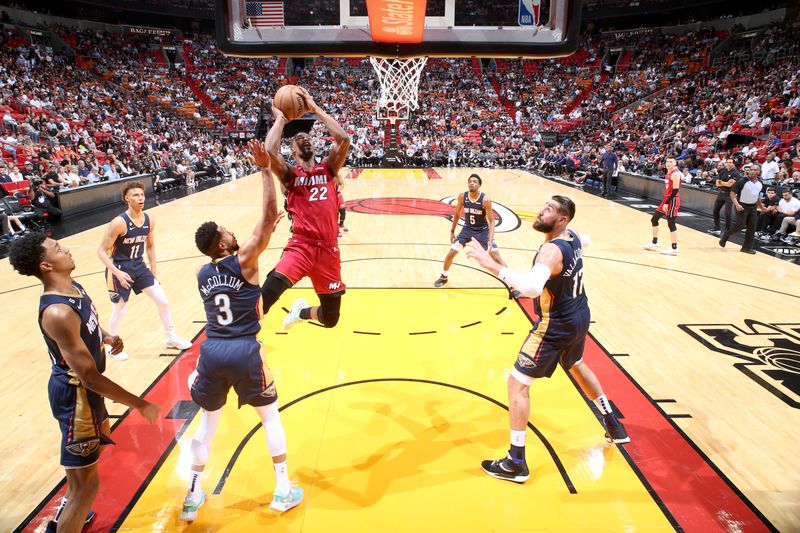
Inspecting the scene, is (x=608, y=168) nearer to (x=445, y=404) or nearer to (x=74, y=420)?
(x=445, y=404)

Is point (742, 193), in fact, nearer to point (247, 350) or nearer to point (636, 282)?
point (636, 282)

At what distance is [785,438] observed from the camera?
4.12 m

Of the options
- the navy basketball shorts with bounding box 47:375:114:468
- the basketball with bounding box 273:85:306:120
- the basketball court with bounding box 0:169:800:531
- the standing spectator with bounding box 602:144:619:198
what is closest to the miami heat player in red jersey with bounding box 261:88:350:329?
the basketball with bounding box 273:85:306:120

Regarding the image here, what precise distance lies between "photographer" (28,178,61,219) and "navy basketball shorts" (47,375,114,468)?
11.0 m

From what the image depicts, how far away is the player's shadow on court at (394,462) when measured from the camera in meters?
3.47

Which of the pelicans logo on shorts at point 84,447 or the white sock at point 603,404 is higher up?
the pelicans logo on shorts at point 84,447

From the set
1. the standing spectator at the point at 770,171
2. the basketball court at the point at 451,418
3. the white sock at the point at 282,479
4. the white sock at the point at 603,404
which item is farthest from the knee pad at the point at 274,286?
the standing spectator at the point at 770,171

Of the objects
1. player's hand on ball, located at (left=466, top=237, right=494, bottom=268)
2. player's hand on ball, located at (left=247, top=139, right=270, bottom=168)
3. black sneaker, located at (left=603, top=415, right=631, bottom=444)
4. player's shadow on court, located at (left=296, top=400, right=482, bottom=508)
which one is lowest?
player's shadow on court, located at (left=296, top=400, right=482, bottom=508)

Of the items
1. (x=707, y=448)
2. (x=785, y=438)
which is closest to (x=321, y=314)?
(x=707, y=448)

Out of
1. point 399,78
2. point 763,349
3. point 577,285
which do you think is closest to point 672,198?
point 763,349

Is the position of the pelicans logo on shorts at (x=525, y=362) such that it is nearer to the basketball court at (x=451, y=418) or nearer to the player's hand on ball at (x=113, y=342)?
the basketball court at (x=451, y=418)

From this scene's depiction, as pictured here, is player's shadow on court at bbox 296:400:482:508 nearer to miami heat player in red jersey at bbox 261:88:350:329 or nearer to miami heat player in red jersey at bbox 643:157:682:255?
miami heat player in red jersey at bbox 261:88:350:329

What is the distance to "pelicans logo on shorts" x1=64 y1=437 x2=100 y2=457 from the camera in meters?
2.67

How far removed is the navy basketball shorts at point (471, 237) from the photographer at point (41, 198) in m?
9.82
